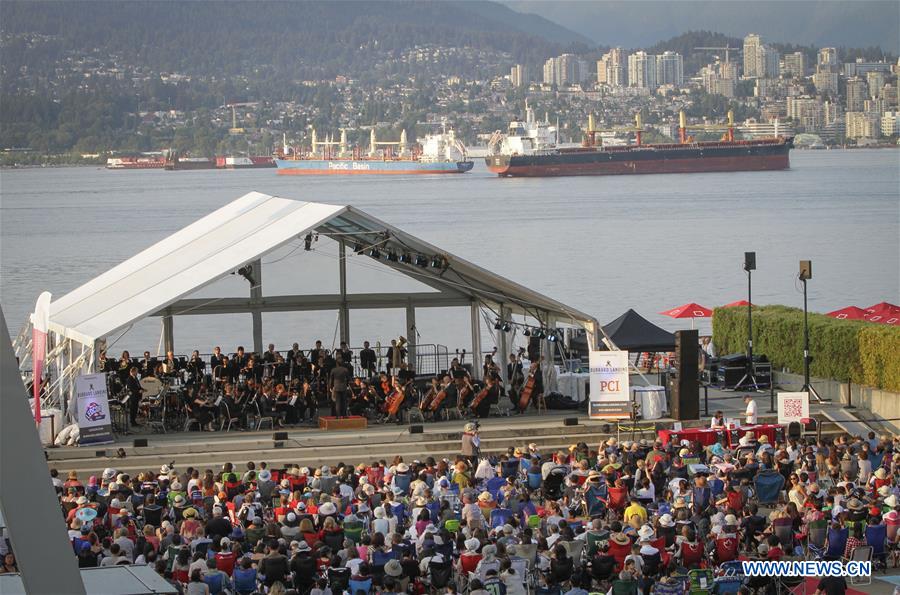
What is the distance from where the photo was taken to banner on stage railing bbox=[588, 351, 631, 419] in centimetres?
1706

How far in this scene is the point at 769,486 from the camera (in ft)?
42.8

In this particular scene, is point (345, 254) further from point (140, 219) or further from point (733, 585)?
Answer: point (140, 219)

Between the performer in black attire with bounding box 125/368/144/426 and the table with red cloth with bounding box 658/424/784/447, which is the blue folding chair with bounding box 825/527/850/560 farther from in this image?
the performer in black attire with bounding box 125/368/144/426

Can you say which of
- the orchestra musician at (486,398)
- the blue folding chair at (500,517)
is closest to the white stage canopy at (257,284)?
the orchestra musician at (486,398)

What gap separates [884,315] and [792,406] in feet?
25.0

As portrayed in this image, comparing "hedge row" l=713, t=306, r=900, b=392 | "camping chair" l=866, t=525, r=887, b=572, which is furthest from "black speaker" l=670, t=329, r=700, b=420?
"camping chair" l=866, t=525, r=887, b=572

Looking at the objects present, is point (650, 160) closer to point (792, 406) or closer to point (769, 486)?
point (792, 406)

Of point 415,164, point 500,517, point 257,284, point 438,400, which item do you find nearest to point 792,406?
point 438,400

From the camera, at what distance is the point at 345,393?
17109 mm

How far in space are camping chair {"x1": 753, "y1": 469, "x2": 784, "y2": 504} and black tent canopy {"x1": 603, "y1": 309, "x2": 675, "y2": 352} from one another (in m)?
6.48

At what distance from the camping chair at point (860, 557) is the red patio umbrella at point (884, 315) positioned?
12448mm

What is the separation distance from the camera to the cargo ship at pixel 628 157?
495ft

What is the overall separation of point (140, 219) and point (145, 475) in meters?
90.7

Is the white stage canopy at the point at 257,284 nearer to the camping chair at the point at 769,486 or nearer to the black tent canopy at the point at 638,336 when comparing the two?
the black tent canopy at the point at 638,336
